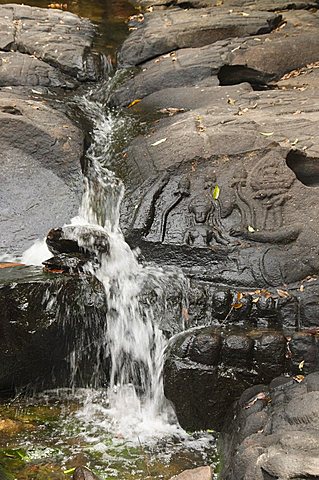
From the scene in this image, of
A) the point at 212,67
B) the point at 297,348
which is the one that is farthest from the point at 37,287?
the point at 212,67

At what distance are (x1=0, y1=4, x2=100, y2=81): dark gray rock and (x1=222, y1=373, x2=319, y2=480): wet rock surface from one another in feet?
16.9

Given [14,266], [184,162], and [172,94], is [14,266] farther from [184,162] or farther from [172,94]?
[172,94]

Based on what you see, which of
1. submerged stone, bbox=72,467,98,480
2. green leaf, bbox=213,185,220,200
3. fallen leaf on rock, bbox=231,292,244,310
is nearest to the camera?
submerged stone, bbox=72,467,98,480

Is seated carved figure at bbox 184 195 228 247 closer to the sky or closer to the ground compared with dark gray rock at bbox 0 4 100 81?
closer to the ground

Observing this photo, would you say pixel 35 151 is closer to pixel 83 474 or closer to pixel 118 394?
pixel 118 394

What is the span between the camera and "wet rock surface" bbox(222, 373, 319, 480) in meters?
3.44

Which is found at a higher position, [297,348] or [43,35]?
[43,35]

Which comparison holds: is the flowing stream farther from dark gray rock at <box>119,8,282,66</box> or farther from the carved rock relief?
dark gray rock at <box>119,8,282,66</box>

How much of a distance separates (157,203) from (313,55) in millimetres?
3842

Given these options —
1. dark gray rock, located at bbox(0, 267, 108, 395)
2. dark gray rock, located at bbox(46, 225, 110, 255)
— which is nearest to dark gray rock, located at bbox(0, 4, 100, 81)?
dark gray rock, located at bbox(46, 225, 110, 255)

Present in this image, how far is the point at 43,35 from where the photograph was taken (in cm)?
907

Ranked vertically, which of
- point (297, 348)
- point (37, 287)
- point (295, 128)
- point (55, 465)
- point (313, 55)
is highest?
point (313, 55)

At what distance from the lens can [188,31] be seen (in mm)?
9219

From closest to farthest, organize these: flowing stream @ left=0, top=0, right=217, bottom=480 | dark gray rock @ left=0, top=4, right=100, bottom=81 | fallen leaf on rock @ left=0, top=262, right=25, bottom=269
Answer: flowing stream @ left=0, top=0, right=217, bottom=480, fallen leaf on rock @ left=0, top=262, right=25, bottom=269, dark gray rock @ left=0, top=4, right=100, bottom=81
